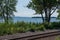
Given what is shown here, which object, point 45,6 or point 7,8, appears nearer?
point 45,6

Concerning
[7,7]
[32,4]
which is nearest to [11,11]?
[7,7]

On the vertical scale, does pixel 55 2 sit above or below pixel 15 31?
above

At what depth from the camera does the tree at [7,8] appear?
3259 cm

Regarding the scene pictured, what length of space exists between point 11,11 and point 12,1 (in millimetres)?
1616

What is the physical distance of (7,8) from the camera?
33062 millimetres

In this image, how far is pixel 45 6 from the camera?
24.5 m

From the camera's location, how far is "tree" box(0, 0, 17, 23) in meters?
32.6

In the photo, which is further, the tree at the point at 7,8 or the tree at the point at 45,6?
the tree at the point at 7,8

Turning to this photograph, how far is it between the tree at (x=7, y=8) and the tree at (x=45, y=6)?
7.31 m

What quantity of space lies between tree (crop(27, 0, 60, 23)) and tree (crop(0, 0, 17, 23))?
288 inches

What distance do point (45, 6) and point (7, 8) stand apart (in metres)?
10.2

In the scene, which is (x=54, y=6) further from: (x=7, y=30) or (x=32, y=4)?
(x=7, y=30)

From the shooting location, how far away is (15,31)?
47.2 feet

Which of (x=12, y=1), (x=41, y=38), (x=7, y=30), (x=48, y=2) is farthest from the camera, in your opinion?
(x=12, y=1)
